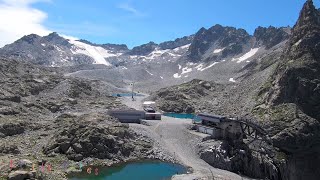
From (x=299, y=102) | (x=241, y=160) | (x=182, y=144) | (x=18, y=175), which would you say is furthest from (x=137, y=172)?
(x=299, y=102)

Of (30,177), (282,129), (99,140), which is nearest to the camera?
(30,177)

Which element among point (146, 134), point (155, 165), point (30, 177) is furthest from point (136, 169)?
point (30, 177)

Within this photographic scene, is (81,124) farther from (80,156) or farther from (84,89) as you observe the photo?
(84,89)

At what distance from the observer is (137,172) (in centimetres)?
7394

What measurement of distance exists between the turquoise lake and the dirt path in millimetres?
3374

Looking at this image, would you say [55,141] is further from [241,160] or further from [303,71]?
[303,71]

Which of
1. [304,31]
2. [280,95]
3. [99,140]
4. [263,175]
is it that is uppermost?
[304,31]

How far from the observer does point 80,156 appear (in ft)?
252

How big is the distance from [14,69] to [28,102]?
61.5m

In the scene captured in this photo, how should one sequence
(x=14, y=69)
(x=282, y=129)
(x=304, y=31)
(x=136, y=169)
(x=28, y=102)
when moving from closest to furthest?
(x=136, y=169), (x=282, y=129), (x=28, y=102), (x=304, y=31), (x=14, y=69)

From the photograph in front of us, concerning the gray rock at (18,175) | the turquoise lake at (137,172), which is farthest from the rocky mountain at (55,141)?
the turquoise lake at (137,172)

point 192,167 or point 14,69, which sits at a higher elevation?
point 14,69

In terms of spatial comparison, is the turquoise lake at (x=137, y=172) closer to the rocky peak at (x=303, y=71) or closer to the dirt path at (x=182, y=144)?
the dirt path at (x=182, y=144)

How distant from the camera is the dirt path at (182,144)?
7331 cm
